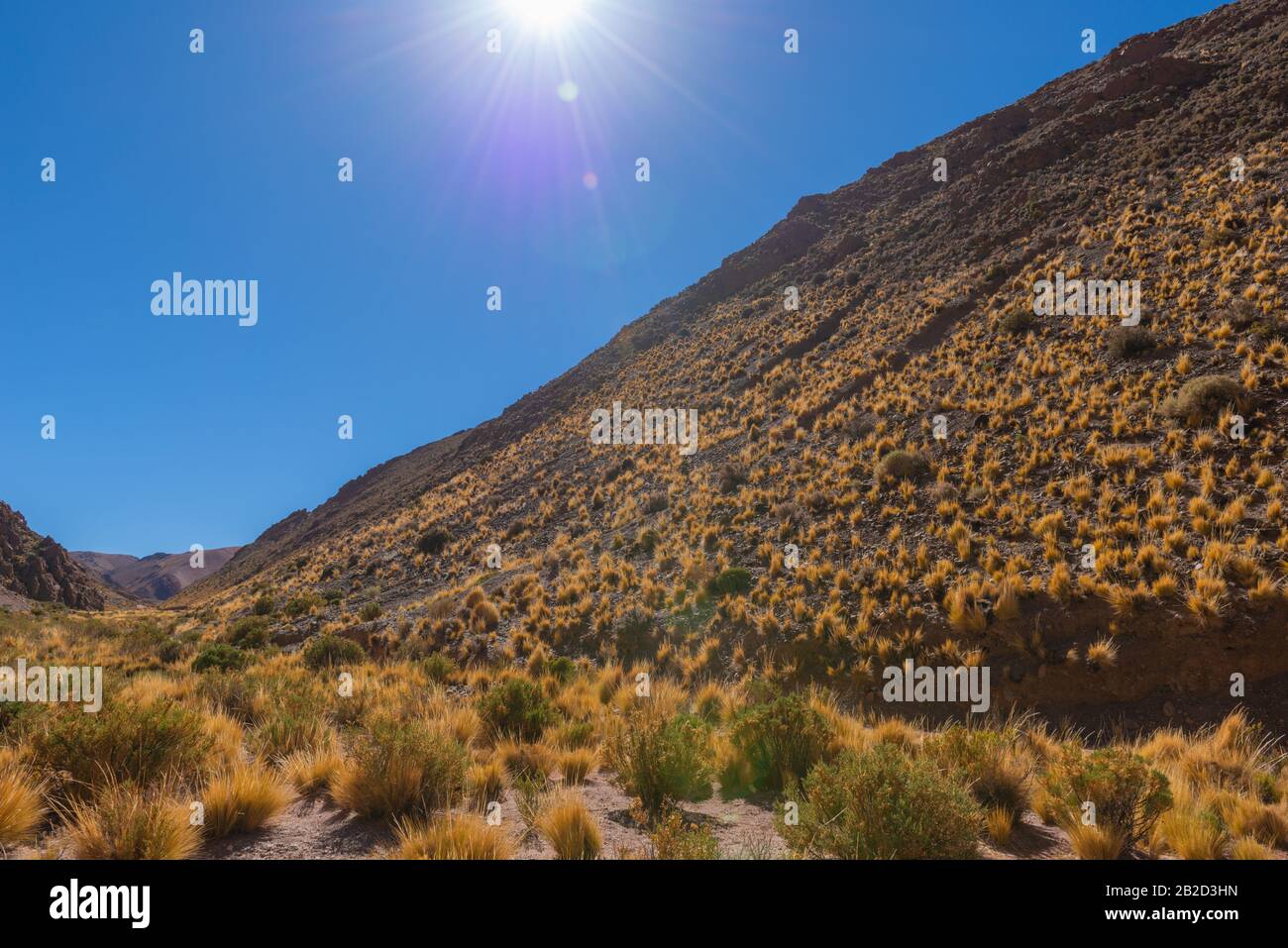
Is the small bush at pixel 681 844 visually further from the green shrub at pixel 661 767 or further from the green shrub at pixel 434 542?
the green shrub at pixel 434 542

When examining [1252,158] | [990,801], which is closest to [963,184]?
[1252,158]

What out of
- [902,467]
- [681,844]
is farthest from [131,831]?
[902,467]

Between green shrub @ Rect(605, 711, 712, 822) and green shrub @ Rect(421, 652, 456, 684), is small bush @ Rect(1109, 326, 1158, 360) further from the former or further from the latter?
green shrub @ Rect(421, 652, 456, 684)

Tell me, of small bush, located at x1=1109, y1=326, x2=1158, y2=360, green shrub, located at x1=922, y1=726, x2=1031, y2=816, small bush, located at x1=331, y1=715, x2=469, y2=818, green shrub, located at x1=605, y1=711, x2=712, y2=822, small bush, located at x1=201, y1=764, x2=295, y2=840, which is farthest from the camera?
small bush, located at x1=1109, y1=326, x2=1158, y2=360

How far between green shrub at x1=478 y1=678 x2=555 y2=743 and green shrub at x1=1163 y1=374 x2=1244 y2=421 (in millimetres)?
14395

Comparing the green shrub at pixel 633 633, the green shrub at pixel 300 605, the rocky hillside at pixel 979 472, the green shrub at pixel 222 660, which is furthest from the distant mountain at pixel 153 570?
the green shrub at pixel 633 633

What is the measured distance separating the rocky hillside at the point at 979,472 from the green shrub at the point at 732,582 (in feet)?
0.23

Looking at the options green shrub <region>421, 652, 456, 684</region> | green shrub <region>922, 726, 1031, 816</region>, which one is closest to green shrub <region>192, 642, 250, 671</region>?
green shrub <region>421, 652, 456, 684</region>

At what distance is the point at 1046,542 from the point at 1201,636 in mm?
2818

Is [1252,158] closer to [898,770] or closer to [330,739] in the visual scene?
[898,770]

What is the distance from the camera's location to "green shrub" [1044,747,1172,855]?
4.10 m

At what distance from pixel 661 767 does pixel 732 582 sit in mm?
8801

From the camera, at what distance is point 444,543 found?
27.9 meters

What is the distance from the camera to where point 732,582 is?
1392cm
